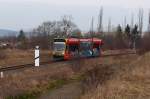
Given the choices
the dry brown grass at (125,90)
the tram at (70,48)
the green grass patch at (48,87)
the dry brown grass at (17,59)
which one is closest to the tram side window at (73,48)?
the tram at (70,48)


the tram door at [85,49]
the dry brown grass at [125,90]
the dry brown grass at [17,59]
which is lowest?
the dry brown grass at [17,59]

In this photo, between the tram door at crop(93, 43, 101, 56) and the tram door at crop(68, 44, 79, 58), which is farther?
the tram door at crop(93, 43, 101, 56)

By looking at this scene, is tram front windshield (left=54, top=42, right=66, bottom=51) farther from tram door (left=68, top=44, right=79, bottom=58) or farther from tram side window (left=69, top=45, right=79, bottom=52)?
tram side window (left=69, top=45, right=79, bottom=52)

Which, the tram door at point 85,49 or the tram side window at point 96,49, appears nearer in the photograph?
the tram door at point 85,49

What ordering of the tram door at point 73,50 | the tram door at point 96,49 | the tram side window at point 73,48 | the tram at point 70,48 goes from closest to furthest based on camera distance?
the tram at point 70,48 → the tram door at point 73,50 → the tram side window at point 73,48 → the tram door at point 96,49

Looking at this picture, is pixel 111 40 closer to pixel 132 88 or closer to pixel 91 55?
pixel 91 55

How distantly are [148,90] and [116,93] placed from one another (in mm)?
1905

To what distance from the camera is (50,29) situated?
4532 inches

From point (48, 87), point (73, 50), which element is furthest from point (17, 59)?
point (48, 87)

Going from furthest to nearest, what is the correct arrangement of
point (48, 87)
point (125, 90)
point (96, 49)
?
point (96, 49) → point (48, 87) → point (125, 90)

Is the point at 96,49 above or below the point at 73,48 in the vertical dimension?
below

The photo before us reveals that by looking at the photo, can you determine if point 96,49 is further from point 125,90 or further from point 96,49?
point 125,90

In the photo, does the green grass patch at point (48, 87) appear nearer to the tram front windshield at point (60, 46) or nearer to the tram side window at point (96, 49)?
the tram front windshield at point (60, 46)

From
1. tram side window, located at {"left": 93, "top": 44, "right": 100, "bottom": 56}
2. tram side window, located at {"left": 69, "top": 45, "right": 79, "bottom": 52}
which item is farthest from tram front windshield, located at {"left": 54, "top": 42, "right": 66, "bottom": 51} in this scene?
tram side window, located at {"left": 93, "top": 44, "right": 100, "bottom": 56}
